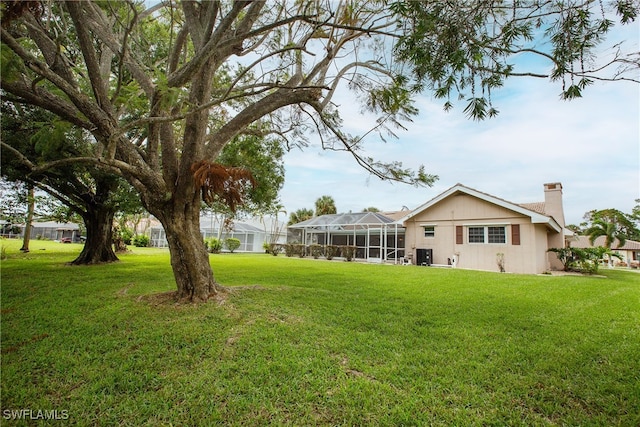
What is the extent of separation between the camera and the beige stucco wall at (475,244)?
46.0ft

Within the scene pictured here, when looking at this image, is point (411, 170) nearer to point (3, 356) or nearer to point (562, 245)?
point (3, 356)

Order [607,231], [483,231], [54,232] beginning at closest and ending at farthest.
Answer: [483,231]
[607,231]
[54,232]

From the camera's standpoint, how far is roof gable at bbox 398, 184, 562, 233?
13.5m

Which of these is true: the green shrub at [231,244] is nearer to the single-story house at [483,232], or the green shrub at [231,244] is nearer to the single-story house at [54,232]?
the single-story house at [483,232]

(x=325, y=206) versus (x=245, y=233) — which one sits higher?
(x=325, y=206)

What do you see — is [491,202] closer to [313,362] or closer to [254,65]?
[254,65]

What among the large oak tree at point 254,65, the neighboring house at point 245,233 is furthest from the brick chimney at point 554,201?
the neighboring house at point 245,233

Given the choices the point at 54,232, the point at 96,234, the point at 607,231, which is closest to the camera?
the point at 96,234

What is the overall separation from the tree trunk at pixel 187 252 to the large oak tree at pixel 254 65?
0.02m

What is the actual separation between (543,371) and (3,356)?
5.87 m

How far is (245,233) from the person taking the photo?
3291 centimetres

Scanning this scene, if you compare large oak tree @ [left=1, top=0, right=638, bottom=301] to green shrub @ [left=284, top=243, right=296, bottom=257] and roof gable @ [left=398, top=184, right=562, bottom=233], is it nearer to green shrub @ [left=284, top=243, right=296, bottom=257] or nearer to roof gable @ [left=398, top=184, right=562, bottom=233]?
roof gable @ [left=398, top=184, right=562, bottom=233]
